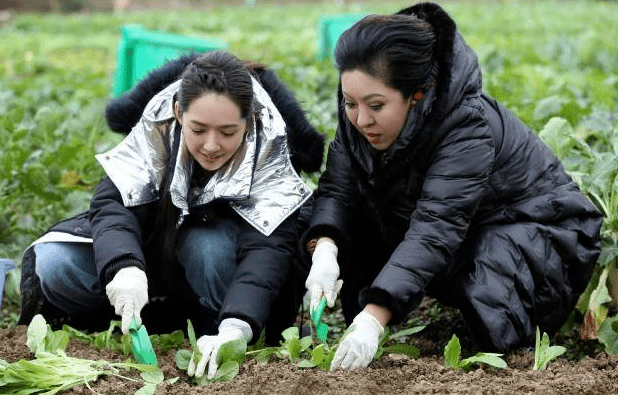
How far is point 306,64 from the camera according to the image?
7645mm

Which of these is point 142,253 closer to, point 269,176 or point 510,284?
point 269,176

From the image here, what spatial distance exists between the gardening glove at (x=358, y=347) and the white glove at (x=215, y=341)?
0.96 ft

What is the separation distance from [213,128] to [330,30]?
4.94 metres

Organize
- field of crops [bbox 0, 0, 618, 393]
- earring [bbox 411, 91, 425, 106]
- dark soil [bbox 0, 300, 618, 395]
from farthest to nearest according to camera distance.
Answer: field of crops [bbox 0, 0, 618, 393]
earring [bbox 411, 91, 425, 106]
dark soil [bbox 0, 300, 618, 395]

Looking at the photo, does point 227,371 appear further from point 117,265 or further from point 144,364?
point 117,265

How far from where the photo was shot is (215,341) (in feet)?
8.48

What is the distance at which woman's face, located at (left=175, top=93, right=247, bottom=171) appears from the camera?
276 centimetres

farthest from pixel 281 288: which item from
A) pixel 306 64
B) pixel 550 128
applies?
pixel 306 64

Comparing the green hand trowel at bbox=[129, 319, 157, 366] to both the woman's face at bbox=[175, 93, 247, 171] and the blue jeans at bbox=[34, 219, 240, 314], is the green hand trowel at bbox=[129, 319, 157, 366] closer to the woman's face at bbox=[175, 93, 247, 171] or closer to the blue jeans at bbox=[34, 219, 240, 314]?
the blue jeans at bbox=[34, 219, 240, 314]

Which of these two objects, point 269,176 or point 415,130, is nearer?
point 415,130

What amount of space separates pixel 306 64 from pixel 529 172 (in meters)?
4.89

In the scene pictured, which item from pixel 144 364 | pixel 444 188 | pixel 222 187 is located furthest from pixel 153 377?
pixel 444 188

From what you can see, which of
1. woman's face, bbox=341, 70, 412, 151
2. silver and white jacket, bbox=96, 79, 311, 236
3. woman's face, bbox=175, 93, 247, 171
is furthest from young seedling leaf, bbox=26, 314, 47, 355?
woman's face, bbox=341, 70, 412, 151

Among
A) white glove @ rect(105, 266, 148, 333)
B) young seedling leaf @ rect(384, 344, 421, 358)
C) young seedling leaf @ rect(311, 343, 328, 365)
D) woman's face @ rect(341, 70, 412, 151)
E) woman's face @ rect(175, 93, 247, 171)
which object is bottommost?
young seedling leaf @ rect(384, 344, 421, 358)
